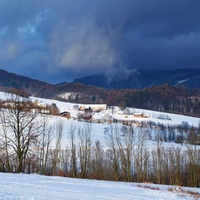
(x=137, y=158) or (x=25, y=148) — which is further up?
(x=25, y=148)

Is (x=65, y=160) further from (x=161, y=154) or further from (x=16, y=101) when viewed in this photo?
(x=16, y=101)

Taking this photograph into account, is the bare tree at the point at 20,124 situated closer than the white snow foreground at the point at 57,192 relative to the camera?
No

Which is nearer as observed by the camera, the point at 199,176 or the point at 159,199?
the point at 159,199

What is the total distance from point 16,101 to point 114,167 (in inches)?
1061

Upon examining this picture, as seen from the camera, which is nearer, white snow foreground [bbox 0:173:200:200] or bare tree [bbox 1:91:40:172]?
white snow foreground [bbox 0:173:200:200]

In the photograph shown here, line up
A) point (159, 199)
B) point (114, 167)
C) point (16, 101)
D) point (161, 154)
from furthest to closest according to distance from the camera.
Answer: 1. point (161, 154)
2. point (114, 167)
3. point (16, 101)
4. point (159, 199)

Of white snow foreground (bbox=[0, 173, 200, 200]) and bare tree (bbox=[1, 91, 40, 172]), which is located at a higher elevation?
bare tree (bbox=[1, 91, 40, 172])

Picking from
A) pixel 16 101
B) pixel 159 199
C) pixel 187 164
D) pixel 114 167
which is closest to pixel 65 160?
pixel 114 167

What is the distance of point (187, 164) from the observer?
63625 mm

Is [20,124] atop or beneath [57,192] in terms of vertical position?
atop

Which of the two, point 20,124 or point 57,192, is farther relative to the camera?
point 20,124

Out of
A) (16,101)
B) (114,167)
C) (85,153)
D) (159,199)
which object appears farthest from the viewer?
(85,153)

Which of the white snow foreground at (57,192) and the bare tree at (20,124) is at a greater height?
the bare tree at (20,124)

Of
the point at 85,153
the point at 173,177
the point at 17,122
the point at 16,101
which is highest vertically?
the point at 16,101
